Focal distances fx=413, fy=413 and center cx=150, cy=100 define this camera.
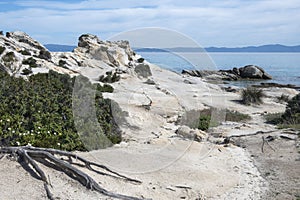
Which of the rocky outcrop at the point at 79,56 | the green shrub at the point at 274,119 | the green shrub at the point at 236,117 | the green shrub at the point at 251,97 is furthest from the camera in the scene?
the rocky outcrop at the point at 79,56

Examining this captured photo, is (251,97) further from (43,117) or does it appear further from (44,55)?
(43,117)

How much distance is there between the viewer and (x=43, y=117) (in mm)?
10141

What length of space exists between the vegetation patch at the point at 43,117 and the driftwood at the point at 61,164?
1.09 metres

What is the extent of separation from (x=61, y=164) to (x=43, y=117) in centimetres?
299

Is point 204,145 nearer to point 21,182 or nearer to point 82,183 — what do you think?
point 82,183

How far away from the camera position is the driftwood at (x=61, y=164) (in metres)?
7.01

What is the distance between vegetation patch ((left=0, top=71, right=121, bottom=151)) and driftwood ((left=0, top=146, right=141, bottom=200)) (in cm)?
109

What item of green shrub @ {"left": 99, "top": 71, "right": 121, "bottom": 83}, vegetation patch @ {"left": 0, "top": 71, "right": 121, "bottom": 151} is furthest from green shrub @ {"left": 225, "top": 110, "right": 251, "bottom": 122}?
green shrub @ {"left": 99, "top": 71, "right": 121, "bottom": 83}

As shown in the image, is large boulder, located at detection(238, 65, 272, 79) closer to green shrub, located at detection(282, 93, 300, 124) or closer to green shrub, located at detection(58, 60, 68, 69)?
green shrub, located at detection(58, 60, 68, 69)

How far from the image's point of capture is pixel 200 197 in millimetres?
7754

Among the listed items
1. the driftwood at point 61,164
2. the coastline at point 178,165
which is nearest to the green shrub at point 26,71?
the coastline at point 178,165

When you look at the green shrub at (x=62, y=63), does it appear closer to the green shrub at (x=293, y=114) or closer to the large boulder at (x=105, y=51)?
the large boulder at (x=105, y=51)

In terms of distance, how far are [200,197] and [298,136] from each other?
5884 mm

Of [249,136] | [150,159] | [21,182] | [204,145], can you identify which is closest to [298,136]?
[249,136]
